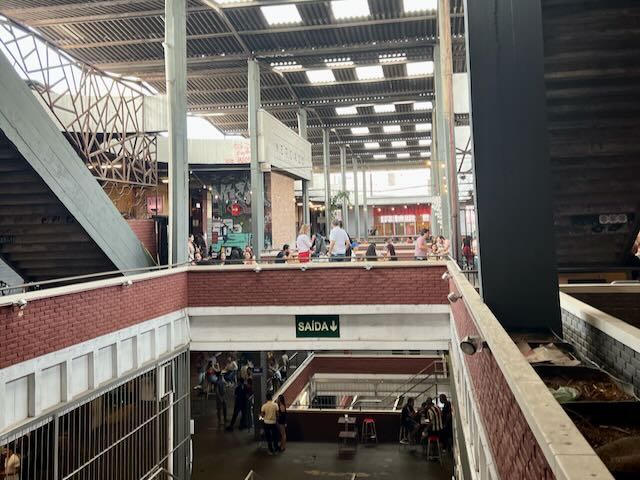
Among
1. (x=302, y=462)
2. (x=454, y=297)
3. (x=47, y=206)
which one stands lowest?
(x=302, y=462)

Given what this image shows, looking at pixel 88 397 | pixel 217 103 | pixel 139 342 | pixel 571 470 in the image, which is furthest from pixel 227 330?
pixel 217 103

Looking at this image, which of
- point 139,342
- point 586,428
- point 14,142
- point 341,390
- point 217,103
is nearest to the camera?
point 586,428

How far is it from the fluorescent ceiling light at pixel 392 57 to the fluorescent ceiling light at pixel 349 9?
12.3ft

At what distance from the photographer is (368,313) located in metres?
10.7

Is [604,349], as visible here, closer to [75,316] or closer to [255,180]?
[75,316]

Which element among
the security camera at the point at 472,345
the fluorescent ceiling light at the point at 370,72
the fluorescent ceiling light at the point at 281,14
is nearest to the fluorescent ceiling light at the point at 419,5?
the fluorescent ceiling light at the point at 281,14

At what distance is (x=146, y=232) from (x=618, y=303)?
44.2 ft

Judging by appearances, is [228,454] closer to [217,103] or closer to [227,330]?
[227,330]

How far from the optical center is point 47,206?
29.6 feet

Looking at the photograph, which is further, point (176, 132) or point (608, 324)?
point (176, 132)

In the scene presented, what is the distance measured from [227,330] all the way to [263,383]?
5256 millimetres

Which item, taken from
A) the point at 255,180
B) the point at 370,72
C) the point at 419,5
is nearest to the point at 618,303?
the point at 419,5

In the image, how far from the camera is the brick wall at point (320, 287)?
417 inches

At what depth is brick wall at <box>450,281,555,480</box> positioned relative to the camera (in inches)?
76.0
